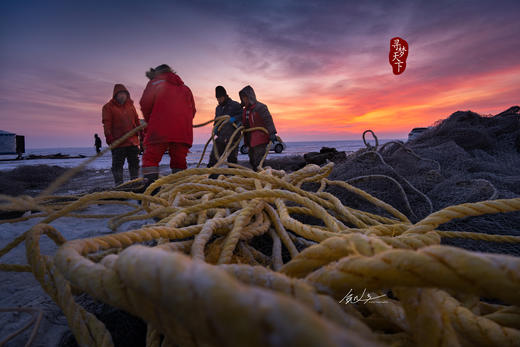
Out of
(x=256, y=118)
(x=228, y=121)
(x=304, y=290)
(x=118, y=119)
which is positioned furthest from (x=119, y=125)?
(x=304, y=290)

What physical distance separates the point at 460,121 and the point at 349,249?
11.0ft

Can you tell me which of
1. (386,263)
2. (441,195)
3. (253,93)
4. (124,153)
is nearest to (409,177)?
(441,195)

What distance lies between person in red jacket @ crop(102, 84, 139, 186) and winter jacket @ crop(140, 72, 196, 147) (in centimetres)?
101

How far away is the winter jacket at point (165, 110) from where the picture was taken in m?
2.28

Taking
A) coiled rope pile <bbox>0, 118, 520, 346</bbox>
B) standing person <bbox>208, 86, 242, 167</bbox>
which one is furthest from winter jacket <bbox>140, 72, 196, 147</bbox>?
coiled rope pile <bbox>0, 118, 520, 346</bbox>

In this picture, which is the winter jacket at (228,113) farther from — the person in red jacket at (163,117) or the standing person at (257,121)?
the person in red jacket at (163,117)

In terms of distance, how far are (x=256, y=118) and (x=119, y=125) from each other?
2033 mm

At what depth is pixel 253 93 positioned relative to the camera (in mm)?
3889

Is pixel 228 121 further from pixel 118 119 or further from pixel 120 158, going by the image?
pixel 120 158

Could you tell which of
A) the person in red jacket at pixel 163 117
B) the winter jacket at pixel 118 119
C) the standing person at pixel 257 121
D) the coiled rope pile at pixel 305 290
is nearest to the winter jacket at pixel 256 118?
the standing person at pixel 257 121

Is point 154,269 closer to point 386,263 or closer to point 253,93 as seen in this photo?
point 386,263

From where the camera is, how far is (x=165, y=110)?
2.30 metres

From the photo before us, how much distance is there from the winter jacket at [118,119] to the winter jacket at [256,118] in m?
1.70

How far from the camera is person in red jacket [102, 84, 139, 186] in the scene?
10.2 ft
